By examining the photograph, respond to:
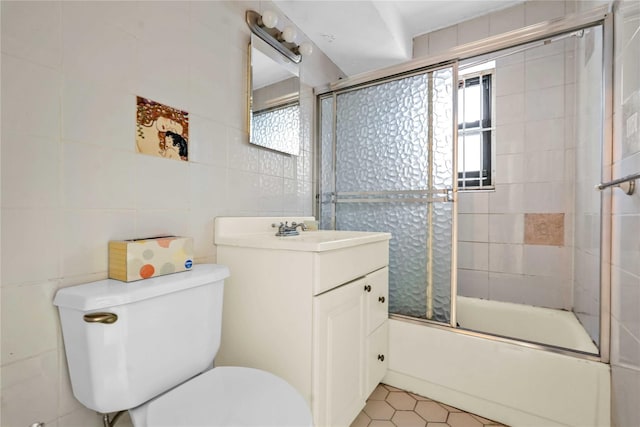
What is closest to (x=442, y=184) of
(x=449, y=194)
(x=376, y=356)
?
(x=449, y=194)

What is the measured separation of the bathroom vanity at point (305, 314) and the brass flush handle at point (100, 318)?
1.60ft

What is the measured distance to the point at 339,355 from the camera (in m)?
1.13

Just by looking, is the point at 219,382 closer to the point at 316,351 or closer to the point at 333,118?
the point at 316,351

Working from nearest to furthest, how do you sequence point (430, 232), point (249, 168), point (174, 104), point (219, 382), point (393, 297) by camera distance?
point (219, 382) → point (174, 104) → point (249, 168) → point (430, 232) → point (393, 297)

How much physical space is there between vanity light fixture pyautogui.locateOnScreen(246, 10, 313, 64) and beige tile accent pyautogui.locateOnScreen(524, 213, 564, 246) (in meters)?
1.93

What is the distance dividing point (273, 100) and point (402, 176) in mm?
849

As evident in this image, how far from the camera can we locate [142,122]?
39.6 inches

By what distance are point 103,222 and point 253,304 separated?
577 millimetres

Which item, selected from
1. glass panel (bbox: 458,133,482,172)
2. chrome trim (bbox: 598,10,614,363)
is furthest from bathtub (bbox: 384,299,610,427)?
glass panel (bbox: 458,133,482,172)

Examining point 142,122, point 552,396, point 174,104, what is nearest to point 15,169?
point 142,122

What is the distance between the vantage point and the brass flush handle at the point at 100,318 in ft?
2.35

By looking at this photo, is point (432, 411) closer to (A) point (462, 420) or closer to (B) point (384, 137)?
(A) point (462, 420)

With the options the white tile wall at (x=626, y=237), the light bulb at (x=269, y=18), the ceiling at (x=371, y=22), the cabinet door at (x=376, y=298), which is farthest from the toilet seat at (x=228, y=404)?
the ceiling at (x=371, y=22)

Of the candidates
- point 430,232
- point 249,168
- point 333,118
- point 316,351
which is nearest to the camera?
point 316,351
